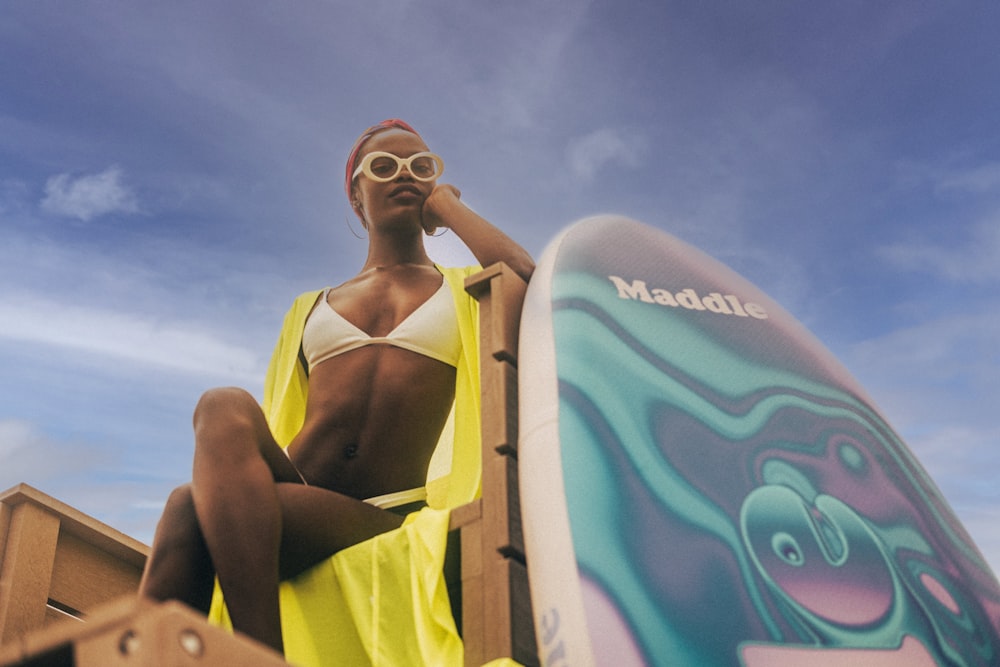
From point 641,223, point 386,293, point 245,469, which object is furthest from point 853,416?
point 245,469

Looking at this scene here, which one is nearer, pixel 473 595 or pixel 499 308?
pixel 473 595

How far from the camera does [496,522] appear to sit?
1522 millimetres

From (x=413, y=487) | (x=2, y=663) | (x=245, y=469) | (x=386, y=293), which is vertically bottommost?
(x=2, y=663)

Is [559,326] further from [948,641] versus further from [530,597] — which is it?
[948,641]

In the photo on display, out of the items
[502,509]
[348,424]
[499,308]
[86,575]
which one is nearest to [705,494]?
[502,509]

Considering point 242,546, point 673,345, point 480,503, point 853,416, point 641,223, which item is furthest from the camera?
point 641,223

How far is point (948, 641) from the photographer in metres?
1.58

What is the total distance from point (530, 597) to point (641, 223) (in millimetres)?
862

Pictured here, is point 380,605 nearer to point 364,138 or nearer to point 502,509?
point 502,509

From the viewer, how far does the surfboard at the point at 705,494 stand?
4.51ft

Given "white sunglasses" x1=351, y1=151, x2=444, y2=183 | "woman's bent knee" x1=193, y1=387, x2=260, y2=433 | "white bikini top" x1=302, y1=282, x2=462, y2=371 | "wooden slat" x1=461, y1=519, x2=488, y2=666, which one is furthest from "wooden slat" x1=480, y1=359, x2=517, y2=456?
"white sunglasses" x1=351, y1=151, x2=444, y2=183

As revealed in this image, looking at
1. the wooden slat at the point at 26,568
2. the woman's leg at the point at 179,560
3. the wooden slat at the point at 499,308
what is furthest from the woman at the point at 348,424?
the wooden slat at the point at 26,568

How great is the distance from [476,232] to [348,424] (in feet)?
1.40

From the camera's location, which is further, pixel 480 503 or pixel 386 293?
pixel 386 293
